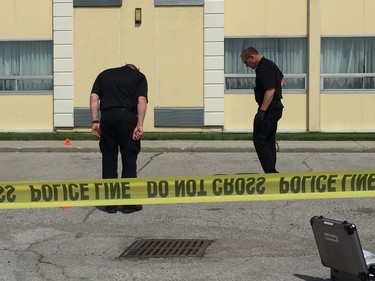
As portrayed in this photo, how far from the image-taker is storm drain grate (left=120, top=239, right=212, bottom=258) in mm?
7852

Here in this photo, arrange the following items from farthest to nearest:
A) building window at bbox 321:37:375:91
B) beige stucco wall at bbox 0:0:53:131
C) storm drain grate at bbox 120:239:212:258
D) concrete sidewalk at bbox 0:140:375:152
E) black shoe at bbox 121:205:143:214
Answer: beige stucco wall at bbox 0:0:53:131
building window at bbox 321:37:375:91
concrete sidewalk at bbox 0:140:375:152
black shoe at bbox 121:205:143:214
storm drain grate at bbox 120:239:212:258

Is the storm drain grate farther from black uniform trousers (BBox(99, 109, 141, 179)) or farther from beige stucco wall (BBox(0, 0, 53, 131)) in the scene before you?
beige stucco wall (BBox(0, 0, 53, 131))

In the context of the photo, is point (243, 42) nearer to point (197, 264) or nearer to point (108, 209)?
point (108, 209)

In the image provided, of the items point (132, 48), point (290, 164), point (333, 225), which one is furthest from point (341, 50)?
point (333, 225)

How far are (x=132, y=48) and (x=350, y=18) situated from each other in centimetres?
511

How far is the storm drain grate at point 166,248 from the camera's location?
785 cm

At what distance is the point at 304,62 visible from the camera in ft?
66.0

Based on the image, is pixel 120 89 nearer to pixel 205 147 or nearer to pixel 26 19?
pixel 205 147

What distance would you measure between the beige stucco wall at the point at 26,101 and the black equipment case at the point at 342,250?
46.8 feet

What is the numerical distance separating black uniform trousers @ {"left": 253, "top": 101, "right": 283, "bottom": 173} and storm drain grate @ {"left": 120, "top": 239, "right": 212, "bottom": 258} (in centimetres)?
324

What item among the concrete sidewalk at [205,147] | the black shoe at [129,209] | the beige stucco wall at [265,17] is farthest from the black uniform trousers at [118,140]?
the beige stucco wall at [265,17]

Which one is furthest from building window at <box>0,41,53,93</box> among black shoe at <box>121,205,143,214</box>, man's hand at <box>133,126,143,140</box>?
black shoe at <box>121,205,143,214</box>

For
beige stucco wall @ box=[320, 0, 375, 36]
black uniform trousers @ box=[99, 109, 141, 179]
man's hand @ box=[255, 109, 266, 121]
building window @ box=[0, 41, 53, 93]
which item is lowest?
black uniform trousers @ box=[99, 109, 141, 179]

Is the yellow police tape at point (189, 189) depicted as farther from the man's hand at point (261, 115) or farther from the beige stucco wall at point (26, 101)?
the beige stucco wall at point (26, 101)
